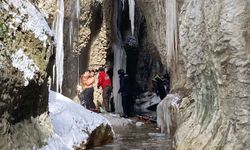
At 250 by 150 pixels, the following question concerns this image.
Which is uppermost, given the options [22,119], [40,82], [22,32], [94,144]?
[22,32]

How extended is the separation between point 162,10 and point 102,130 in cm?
567

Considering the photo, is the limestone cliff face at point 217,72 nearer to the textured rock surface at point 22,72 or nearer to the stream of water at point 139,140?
the textured rock surface at point 22,72

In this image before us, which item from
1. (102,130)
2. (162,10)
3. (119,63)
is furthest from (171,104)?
(119,63)

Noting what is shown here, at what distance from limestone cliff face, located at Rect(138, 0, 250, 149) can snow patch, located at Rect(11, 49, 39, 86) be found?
193 cm

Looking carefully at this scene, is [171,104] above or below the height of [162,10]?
below

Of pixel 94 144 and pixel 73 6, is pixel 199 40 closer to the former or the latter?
pixel 94 144

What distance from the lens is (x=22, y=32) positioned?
4902 millimetres

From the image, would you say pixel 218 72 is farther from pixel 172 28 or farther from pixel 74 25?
pixel 74 25

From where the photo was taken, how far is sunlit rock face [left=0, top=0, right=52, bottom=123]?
14.8ft

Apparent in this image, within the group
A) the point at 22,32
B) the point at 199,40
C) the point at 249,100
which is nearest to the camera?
the point at 249,100

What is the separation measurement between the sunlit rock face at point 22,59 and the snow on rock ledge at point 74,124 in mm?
1767

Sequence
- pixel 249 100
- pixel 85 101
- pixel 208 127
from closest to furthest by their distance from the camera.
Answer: pixel 249 100, pixel 208 127, pixel 85 101

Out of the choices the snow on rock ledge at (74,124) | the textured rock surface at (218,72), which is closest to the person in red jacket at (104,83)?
the snow on rock ledge at (74,124)

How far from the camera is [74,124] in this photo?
775 cm
